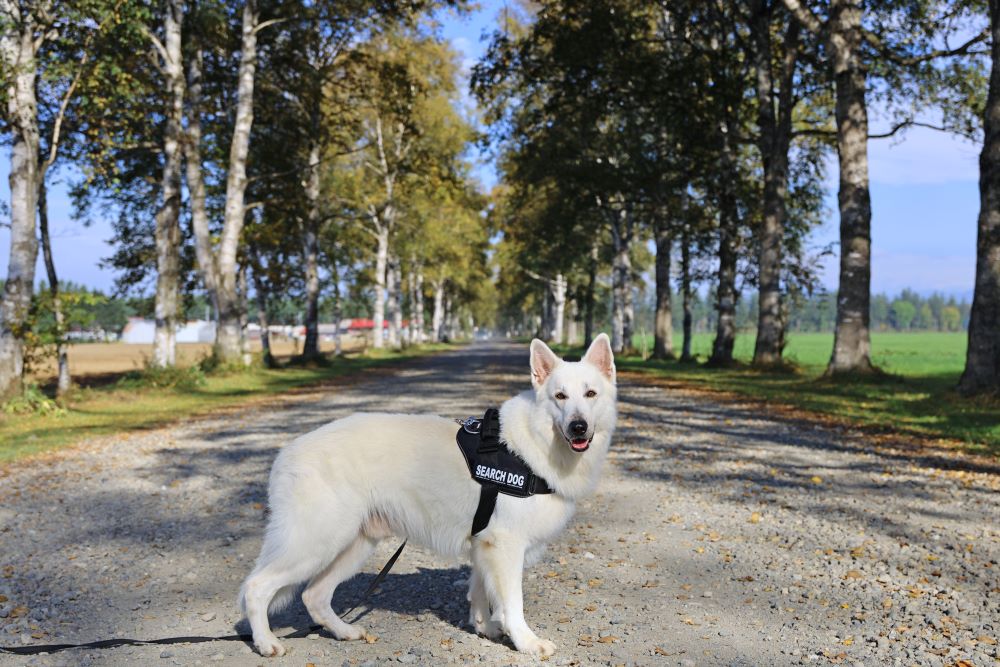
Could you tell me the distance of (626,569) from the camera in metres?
5.73

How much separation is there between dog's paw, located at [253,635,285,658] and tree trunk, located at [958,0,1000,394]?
15.5 meters

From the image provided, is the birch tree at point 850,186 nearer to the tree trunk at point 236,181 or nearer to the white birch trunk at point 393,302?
the tree trunk at point 236,181

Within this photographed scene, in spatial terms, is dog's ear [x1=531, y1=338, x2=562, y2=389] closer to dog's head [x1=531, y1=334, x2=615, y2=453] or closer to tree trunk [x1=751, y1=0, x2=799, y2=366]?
dog's head [x1=531, y1=334, x2=615, y2=453]

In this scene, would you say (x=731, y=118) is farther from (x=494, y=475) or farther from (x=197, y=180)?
(x=494, y=475)

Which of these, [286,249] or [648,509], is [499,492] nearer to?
[648,509]

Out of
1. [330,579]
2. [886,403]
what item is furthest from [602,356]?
[886,403]

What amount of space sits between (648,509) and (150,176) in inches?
1059

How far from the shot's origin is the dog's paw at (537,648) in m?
4.24

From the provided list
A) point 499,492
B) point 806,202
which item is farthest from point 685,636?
point 806,202

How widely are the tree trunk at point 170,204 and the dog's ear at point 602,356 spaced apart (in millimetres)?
20503

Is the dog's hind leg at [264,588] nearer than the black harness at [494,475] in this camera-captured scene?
Yes

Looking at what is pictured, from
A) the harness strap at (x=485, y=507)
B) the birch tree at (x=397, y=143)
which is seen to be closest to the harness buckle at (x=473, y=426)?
the harness strap at (x=485, y=507)

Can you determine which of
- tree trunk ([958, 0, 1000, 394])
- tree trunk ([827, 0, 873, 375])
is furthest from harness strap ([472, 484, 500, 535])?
tree trunk ([827, 0, 873, 375])

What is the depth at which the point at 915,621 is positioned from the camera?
468 cm
